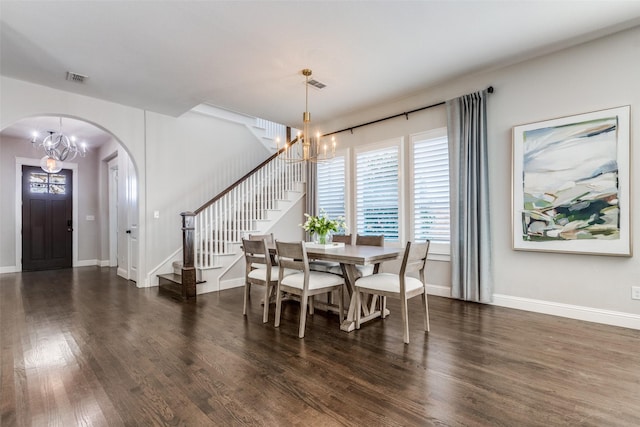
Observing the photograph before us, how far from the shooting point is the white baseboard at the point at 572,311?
10.0ft

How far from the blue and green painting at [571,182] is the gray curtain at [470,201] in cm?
46

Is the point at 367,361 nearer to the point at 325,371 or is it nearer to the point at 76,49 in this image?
the point at 325,371

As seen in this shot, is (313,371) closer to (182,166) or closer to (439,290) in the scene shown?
(439,290)

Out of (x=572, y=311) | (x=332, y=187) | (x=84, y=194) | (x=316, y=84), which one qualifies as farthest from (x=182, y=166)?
(x=572, y=311)

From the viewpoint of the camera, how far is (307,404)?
1822 mm

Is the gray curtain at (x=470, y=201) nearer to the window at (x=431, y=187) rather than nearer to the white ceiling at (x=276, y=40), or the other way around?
the window at (x=431, y=187)

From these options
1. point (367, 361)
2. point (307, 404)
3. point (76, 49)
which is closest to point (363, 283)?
point (367, 361)

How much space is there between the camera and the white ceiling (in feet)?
8.95

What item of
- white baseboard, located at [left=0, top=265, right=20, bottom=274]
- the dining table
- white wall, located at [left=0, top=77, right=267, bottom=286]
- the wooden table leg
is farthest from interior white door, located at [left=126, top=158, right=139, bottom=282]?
the wooden table leg

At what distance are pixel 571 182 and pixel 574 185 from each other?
0.04 metres

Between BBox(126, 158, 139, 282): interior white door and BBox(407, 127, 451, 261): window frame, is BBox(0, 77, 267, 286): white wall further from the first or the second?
BBox(407, 127, 451, 261): window frame

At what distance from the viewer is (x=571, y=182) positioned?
3.30 metres

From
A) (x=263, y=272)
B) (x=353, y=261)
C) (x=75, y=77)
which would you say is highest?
(x=75, y=77)

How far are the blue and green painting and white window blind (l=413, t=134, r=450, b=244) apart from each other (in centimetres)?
97
